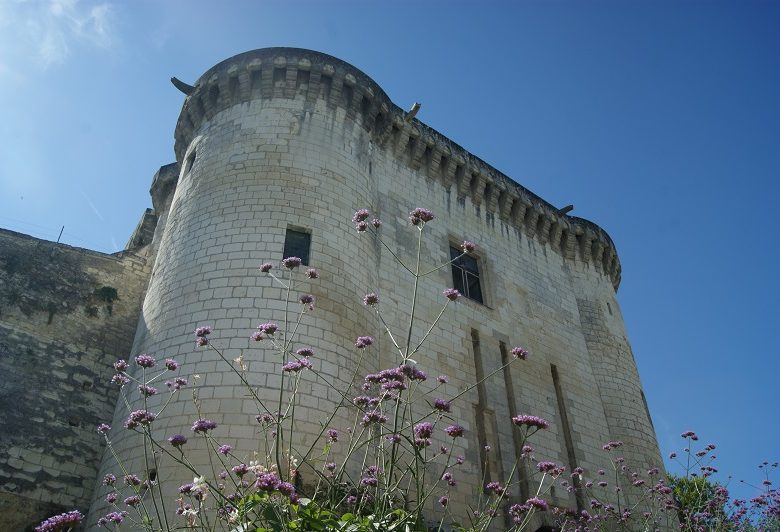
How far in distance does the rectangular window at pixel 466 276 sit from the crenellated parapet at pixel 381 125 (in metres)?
1.60

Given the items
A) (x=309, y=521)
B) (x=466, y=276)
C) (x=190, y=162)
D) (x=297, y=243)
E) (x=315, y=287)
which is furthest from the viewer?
(x=466, y=276)

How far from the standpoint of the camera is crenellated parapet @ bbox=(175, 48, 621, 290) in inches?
446

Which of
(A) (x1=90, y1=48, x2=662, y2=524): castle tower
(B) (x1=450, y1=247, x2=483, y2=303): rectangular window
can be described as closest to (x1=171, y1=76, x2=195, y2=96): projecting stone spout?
(A) (x1=90, y1=48, x2=662, y2=524): castle tower

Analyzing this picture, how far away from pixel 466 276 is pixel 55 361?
759 cm

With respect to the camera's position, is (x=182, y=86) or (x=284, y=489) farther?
(x=182, y=86)

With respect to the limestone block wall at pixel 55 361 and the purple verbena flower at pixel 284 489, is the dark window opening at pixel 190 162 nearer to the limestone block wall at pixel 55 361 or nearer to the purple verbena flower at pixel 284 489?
the limestone block wall at pixel 55 361

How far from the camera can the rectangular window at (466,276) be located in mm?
12648

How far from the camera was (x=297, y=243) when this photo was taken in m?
9.53

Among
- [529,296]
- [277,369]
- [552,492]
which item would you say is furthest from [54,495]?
→ [529,296]

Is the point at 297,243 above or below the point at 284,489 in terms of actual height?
above

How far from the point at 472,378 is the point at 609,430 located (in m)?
4.33

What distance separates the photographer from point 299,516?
3.82 meters

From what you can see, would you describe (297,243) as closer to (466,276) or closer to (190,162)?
(190,162)

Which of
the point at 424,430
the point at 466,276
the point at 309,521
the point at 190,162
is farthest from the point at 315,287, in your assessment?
the point at 309,521
